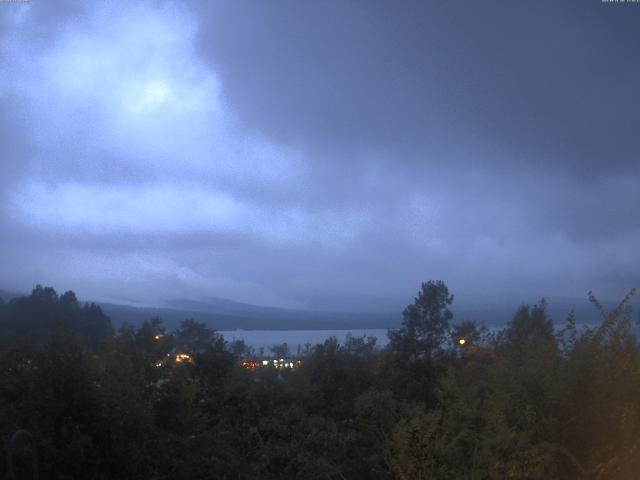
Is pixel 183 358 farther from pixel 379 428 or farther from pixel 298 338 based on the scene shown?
pixel 298 338

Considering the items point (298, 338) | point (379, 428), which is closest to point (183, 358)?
point (379, 428)

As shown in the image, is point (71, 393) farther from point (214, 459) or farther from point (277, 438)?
point (277, 438)

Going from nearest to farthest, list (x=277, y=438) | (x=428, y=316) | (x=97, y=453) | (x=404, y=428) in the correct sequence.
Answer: (x=404, y=428) < (x=277, y=438) < (x=97, y=453) < (x=428, y=316)

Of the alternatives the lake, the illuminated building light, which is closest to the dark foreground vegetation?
the illuminated building light

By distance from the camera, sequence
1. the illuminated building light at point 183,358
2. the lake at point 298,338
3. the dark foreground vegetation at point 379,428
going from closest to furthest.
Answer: the dark foreground vegetation at point 379,428, the illuminated building light at point 183,358, the lake at point 298,338

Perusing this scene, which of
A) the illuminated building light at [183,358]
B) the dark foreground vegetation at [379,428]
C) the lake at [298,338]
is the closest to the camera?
the dark foreground vegetation at [379,428]

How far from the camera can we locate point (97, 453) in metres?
8.99

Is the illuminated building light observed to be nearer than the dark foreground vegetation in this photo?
No

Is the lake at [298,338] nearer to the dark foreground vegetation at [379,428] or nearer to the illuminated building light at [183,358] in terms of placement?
the illuminated building light at [183,358]

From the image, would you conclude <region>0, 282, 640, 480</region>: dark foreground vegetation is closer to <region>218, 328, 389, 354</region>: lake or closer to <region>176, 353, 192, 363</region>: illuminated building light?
<region>176, 353, 192, 363</region>: illuminated building light

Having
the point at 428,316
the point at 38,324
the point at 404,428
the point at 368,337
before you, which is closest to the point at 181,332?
the point at 38,324

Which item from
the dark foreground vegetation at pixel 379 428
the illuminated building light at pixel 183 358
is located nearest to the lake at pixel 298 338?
the illuminated building light at pixel 183 358

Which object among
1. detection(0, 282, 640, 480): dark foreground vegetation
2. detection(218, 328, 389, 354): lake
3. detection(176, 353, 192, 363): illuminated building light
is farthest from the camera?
detection(218, 328, 389, 354): lake

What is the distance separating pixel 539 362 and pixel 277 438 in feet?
12.3
